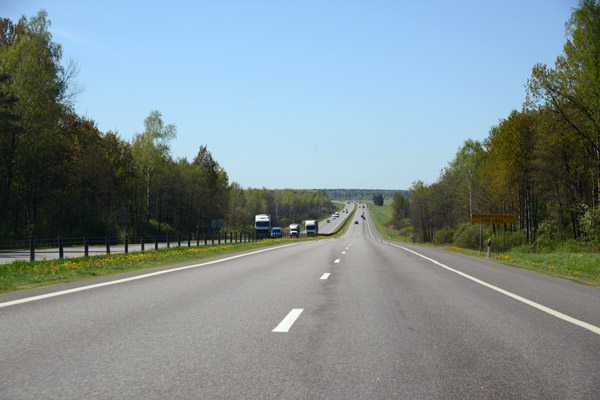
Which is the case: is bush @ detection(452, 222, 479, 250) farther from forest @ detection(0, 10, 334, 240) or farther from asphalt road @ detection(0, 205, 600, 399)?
asphalt road @ detection(0, 205, 600, 399)

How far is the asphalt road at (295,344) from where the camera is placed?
3.77 m

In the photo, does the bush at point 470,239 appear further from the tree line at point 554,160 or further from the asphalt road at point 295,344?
the asphalt road at point 295,344

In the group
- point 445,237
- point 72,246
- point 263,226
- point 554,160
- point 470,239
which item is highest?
point 554,160

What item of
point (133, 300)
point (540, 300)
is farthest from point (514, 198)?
point (133, 300)

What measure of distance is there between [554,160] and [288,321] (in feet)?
113

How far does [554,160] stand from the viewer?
35.3 m

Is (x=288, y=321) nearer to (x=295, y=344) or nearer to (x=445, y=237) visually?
(x=295, y=344)

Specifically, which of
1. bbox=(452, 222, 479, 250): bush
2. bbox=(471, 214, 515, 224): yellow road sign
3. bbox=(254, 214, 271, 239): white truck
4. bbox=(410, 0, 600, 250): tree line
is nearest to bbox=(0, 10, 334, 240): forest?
bbox=(254, 214, 271, 239): white truck

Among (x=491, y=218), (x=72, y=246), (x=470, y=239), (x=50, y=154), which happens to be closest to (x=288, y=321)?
(x=72, y=246)

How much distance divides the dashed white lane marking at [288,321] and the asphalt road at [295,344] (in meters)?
0.02

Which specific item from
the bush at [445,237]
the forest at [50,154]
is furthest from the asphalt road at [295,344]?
the bush at [445,237]

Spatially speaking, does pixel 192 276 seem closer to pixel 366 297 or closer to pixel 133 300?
pixel 133 300

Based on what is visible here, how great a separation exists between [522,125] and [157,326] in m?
40.7

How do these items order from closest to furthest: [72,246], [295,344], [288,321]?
[295,344]
[288,321]
[72,246]
